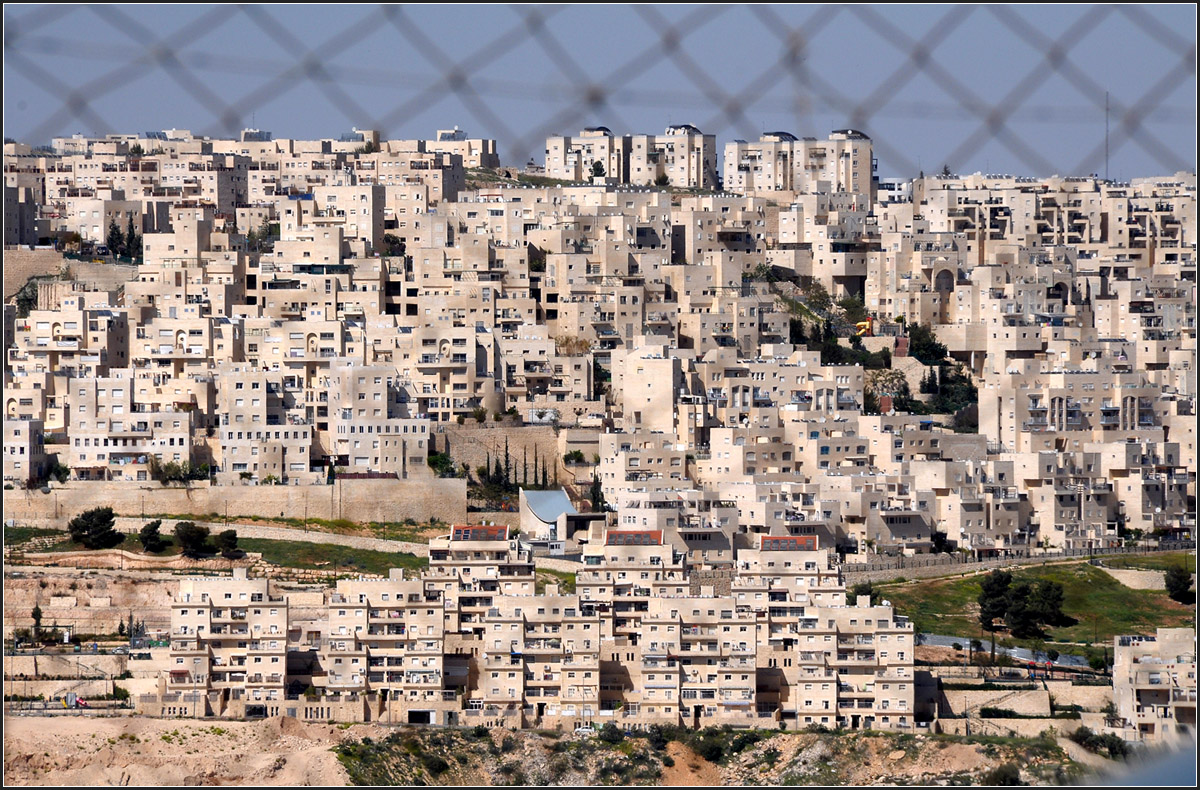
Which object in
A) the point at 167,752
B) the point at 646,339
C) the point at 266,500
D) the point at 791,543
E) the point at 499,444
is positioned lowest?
the point at 167,752

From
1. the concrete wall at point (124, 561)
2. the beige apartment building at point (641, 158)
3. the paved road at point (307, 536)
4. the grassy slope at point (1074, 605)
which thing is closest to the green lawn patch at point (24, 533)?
the concrete wall at point (124, 561)

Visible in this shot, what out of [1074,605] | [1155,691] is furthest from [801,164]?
[1155,691]

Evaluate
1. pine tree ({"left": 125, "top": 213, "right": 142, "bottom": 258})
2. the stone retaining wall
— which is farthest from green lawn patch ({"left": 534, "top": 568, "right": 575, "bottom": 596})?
pine tree ({"left": 125, "top": 213, "right": 142, "bottom": 258})

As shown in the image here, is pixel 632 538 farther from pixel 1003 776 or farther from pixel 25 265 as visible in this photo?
pixel 25 265

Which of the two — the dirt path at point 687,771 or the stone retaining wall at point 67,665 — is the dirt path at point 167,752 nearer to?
the stone retaining wall at point 67,665

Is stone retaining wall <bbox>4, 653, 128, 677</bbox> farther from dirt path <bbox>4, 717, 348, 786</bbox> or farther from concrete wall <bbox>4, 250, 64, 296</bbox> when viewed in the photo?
concrete wall <bbox>4, 250, 64, 296</bbox>

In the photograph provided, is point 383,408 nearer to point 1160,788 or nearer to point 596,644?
point 596,644

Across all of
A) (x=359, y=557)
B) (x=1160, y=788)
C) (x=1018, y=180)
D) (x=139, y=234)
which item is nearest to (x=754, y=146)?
(x=1018, y=180)
